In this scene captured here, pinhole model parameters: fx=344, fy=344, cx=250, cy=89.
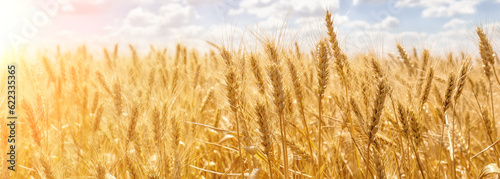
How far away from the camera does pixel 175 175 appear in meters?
1.36

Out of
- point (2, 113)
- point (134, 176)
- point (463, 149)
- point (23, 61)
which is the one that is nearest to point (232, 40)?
point (134, 176)

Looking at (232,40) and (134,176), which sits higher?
(232,40)

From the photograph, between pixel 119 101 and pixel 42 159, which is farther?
pixel 119 101

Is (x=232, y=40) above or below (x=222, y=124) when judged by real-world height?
above

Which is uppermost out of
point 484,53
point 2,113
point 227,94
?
point 484,53

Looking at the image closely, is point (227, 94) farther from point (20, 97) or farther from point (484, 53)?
point (484, 53)

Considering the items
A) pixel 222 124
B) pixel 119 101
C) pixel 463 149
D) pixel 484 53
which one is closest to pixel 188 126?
pixel 119 101

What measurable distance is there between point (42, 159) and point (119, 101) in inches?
22.3

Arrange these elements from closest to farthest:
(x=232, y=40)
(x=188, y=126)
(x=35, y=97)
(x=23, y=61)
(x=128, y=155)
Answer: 1. (x=128, y=155)
2. (x=232, y=40)
3. (x=35, y=97)
4. (x=188, y=126)
5. (x=23, y=61)

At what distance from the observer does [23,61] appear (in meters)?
2.92

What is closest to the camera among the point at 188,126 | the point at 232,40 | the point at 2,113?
the point at 2,113

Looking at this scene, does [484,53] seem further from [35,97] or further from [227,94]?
[35,97]

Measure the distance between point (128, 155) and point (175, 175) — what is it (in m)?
0.26

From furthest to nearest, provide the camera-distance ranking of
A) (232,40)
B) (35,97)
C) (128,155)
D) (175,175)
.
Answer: (35,97)
(232,40)
(128,155)
(175,175)
